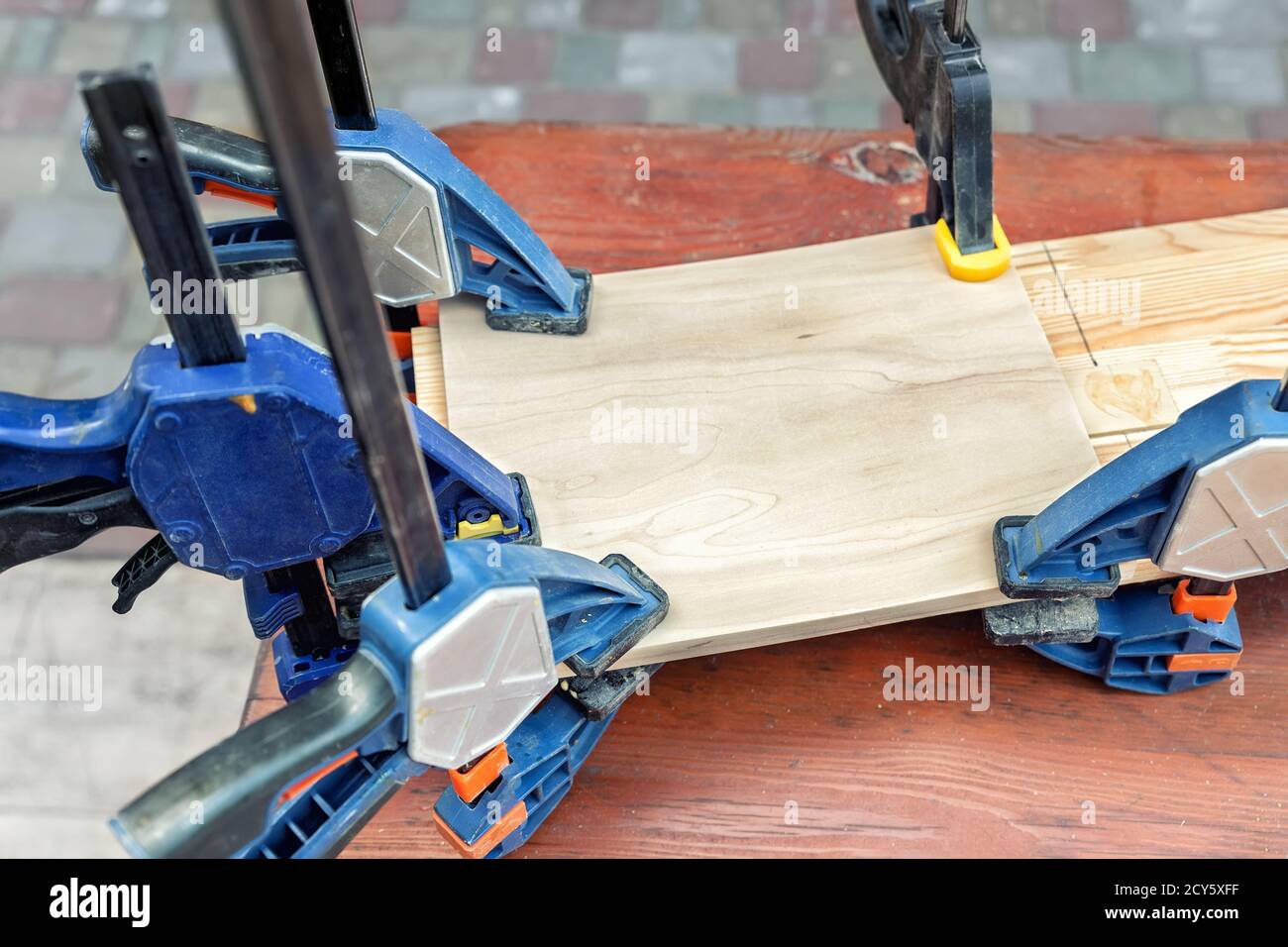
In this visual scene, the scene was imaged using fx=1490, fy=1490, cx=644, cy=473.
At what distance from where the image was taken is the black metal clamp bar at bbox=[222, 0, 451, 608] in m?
0.60

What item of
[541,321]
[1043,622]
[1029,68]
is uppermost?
[541,321]

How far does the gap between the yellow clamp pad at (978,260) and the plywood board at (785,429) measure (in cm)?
1

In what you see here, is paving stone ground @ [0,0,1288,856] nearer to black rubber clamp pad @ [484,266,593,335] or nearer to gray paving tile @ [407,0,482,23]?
gray paving tile @ [407,0,482,23]

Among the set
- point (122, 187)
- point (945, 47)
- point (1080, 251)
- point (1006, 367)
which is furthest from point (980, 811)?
point (122, 187)

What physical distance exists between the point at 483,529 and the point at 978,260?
0.53 metres

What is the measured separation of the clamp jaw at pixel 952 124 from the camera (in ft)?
4.24

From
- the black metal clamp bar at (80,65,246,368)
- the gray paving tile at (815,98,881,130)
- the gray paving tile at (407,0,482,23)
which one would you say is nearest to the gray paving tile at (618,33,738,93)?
the gray paving tile at (815,98,881,130)

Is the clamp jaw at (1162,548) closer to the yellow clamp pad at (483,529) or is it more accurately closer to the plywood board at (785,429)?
the plywood board at (785,429)

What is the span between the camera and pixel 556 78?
2398 mm

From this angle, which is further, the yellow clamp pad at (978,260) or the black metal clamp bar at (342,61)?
the yellow clamp pad at (978,260)

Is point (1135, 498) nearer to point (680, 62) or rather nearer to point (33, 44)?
point (680, 62)

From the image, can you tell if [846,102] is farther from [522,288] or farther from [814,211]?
[522,288]

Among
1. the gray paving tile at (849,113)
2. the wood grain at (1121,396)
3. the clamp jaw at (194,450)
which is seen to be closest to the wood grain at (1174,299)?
the wood grain at (1121,396)

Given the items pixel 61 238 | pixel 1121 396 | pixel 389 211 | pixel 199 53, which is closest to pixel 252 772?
pixel 389 211
